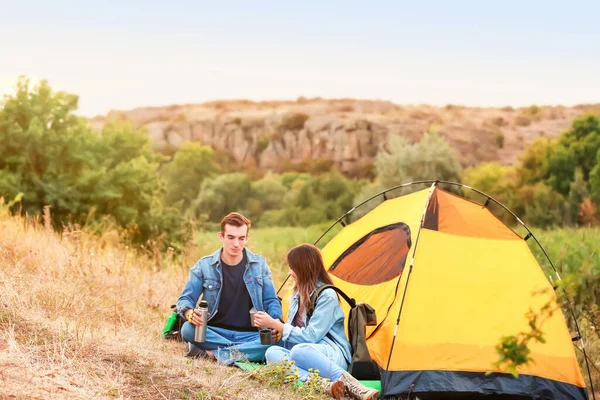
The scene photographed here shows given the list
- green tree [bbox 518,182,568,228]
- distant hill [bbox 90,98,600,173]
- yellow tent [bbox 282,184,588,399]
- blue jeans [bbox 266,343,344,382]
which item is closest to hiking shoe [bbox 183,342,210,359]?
blue jeans [bbox 266,343,344,382]

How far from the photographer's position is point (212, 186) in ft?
160

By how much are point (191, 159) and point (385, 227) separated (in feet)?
169

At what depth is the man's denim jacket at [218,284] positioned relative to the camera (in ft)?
19.2

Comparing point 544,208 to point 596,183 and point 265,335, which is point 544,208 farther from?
point 265,335

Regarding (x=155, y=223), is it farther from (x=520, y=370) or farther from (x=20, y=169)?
(x=520, y=370)

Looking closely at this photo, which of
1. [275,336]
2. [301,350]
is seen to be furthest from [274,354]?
[301,350]

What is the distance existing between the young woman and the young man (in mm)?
574

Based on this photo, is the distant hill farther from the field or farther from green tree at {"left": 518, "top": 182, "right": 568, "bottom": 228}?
the field

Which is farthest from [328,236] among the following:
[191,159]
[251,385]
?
[191,159]

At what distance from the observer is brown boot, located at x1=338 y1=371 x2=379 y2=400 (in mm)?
4777

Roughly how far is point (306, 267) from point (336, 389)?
0.91m

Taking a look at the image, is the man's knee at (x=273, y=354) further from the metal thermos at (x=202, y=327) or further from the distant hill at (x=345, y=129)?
the distant hill at (x=345, y=129)

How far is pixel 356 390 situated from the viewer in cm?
488

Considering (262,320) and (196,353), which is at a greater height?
(262,320)
